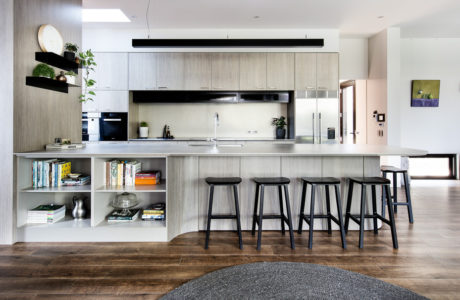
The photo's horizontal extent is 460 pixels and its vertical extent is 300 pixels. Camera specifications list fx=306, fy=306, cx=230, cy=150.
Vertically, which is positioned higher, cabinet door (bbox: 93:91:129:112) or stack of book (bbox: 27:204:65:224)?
cabinet door (bbox: 93:91:129:112)

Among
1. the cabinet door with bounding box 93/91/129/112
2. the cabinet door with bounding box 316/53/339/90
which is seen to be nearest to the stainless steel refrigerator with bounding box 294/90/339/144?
the cabinet door with bounding box 316/53/339/90

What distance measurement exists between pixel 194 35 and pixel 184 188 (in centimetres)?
354

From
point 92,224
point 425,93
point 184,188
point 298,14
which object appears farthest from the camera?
point 425,93

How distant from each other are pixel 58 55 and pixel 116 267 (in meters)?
2.32

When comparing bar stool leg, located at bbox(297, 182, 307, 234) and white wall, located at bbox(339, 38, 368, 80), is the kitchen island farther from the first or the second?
white wall, located at bbox(339, 38, 368, 80)

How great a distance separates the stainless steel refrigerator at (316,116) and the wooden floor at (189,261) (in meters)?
2.53

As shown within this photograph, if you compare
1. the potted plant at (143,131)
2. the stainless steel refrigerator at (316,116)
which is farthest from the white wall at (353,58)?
the potted plant at (143,131)

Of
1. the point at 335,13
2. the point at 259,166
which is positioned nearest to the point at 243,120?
the point at 335,13

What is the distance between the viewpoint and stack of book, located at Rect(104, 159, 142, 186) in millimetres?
3127

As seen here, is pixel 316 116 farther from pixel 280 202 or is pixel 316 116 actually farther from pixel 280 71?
pixel 280 202

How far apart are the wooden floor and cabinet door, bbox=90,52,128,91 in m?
3.37

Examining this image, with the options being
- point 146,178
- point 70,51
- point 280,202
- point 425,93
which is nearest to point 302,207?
point 280,202

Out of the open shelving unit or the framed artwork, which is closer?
the open shelving unit

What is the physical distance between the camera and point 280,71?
5.59 metres
